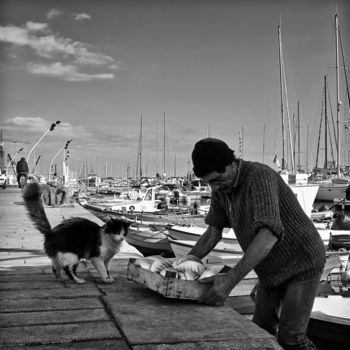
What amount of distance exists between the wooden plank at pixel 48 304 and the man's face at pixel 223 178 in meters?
1.34

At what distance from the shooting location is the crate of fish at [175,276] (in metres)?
3.81

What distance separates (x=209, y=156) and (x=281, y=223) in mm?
657

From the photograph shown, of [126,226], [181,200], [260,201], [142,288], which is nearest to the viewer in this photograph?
[260,201]

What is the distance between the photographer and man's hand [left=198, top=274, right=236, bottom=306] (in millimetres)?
3480

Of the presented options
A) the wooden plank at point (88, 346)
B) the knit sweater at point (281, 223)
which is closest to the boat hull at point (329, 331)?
the knit sweater at point (281, 223)

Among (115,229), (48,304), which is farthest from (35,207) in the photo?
(48,304)

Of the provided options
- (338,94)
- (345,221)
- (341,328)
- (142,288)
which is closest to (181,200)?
(338,94)

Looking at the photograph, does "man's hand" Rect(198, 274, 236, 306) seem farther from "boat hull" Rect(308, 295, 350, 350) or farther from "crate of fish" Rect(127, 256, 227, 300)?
"boat hull" Rect(308, 295, 350, 350)

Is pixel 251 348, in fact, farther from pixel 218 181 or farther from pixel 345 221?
pixel 345 221

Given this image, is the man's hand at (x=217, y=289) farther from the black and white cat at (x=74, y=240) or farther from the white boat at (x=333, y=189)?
the white boat at (x=333, y=189)

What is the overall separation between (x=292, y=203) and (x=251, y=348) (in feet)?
3.52

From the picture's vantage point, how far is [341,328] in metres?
7.02

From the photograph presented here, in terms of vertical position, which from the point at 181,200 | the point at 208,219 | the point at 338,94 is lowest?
the point at 181,200

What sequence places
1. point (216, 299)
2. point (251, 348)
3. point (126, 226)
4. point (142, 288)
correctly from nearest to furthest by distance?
point (251, 348)
point (216, 299)
point (142, 288)
point (126, 226)
